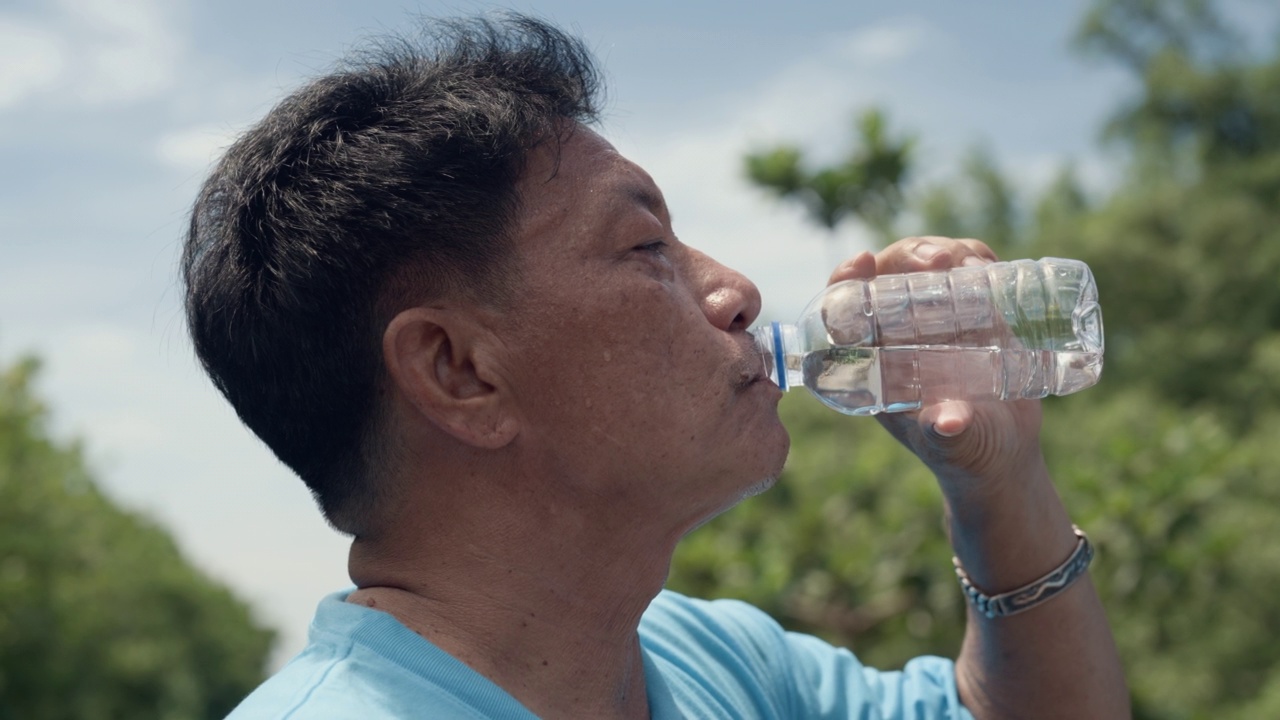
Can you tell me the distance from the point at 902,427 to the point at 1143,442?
3598 mm

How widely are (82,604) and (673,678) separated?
17344 millimetres

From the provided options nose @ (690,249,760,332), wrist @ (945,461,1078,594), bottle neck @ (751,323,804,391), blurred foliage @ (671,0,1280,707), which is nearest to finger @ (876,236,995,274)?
bottle neck @ (751,323,804,391)

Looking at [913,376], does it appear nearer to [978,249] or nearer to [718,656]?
[978,249]

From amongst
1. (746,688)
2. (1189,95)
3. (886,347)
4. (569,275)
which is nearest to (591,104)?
(569,275)

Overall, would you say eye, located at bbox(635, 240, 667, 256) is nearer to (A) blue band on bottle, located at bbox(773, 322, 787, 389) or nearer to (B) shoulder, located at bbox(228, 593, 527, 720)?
(A) blue band on bottle, located at bbox(773, 322, 787, 389)

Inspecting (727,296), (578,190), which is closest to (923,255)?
(727,296)

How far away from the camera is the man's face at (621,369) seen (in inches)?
75.0

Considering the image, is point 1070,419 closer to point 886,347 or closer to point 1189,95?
point 1189,95

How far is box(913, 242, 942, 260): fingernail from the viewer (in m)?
2.26

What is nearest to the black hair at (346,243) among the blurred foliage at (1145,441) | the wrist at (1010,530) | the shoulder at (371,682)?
the shoulder at (371,682)

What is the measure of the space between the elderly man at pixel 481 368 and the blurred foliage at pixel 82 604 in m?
12.4

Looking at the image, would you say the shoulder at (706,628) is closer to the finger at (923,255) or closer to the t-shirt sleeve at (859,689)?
the t-shirt sleeve at (859,689)

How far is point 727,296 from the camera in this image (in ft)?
6.77

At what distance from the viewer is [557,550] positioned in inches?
76.4
